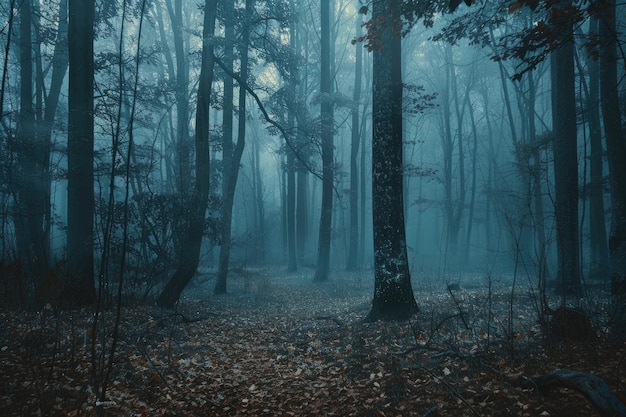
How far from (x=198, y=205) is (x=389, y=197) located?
4581 mm

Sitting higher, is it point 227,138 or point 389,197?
point 227,138

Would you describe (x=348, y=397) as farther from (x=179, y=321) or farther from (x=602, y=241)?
(x=602, y=241)

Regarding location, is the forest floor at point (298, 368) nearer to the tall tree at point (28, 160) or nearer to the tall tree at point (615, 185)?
the tall tree at point (615, 185)

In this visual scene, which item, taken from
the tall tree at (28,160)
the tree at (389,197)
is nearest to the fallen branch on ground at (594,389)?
the tree at (389,197)

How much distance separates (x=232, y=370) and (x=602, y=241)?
1471cm

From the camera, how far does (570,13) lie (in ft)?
11.1

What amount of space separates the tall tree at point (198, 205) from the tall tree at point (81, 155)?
62.5 inches

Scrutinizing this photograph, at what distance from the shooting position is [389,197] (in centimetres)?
670

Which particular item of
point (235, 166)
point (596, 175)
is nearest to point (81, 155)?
point (235, 166)

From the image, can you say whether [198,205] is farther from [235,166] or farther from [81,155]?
[235,166]

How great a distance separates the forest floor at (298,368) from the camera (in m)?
3.49

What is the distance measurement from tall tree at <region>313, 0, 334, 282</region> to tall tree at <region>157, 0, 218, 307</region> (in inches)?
239

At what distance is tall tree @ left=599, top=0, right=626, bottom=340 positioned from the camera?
15.7ft

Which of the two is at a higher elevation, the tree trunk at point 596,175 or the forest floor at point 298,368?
the tree trunk at point 596,175
